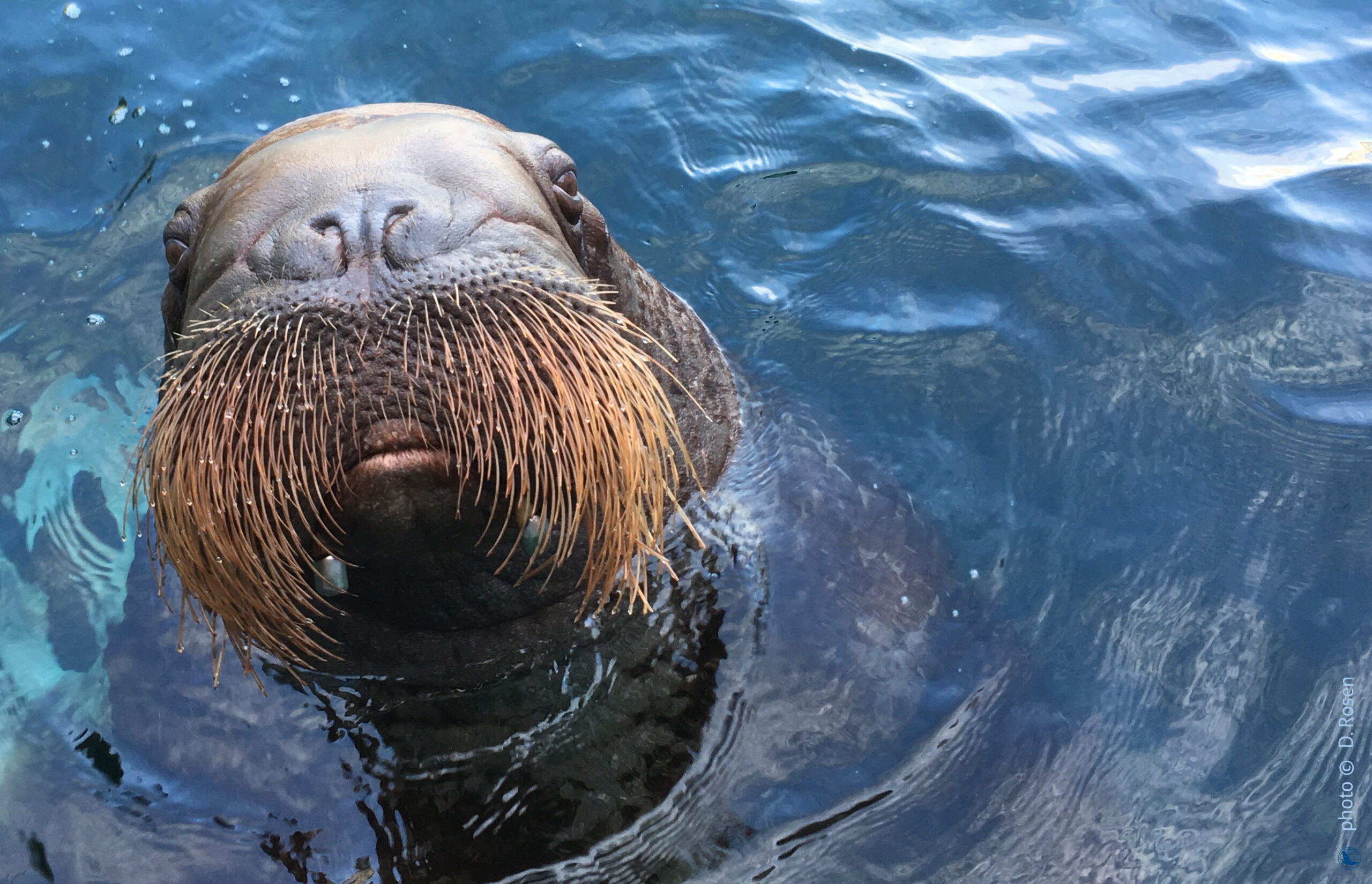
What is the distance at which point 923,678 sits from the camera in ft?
13.8

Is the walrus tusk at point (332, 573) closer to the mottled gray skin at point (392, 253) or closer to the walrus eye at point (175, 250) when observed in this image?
the mottled gray skin at point (392, 253)

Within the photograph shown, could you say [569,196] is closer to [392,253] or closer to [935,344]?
[392,253]

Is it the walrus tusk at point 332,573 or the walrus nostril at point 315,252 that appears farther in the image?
the walrus tusk at point 332,573

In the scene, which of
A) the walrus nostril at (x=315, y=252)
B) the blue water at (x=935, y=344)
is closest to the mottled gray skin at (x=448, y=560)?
the walrus nostril at (x=315, y=252)

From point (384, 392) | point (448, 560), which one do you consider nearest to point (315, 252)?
point (384, 392)

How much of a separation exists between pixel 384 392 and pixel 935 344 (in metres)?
3.62

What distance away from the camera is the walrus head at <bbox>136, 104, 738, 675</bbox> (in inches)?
106

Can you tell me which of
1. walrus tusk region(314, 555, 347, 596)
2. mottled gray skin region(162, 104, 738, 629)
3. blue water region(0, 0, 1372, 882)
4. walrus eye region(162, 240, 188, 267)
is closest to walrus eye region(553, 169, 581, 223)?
mottled gray skin region(162, 104, 738, 629)

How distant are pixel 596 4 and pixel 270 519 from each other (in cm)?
583

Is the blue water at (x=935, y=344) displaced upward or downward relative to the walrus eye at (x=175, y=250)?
downward

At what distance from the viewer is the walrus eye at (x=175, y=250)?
11.8 ft

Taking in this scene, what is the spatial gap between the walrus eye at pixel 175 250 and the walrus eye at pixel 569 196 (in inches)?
43.9

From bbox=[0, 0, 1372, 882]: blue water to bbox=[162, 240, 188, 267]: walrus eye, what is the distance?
1.46 metres

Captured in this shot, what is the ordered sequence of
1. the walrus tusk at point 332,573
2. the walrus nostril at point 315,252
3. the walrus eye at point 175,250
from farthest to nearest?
the walrus eye at point 175,250, the walrus tusk at point 332,573, the walrus nostril at point 315,252
